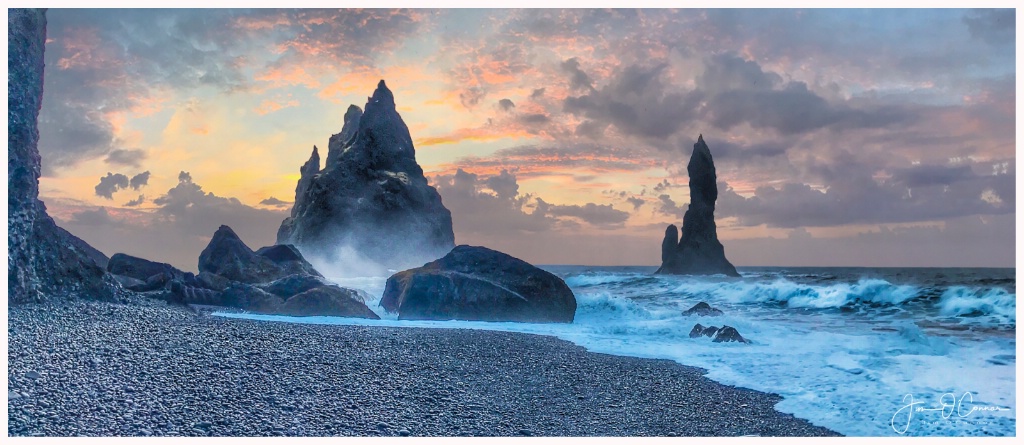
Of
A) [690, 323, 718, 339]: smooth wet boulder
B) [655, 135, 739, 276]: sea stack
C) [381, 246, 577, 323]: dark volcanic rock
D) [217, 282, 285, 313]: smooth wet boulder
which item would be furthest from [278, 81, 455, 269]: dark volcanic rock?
[690, 323, 718, 339]: smooth wet boulder

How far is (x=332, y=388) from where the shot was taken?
8742mm

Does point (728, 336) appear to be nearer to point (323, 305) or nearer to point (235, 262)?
point (323, 305)

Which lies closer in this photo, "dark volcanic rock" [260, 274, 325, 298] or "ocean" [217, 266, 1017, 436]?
"ocean" [217, 266, 1017, 436]

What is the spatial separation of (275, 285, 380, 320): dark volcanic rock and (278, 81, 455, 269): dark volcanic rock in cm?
3669

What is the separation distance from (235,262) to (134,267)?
3452 mm

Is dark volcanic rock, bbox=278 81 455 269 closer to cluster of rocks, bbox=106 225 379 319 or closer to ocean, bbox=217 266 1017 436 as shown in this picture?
cluster of rocks, bbox=106 225 379 319

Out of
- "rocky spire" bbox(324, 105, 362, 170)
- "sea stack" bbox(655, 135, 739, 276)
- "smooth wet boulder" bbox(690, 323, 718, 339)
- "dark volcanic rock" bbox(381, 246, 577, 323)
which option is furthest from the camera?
"rocky spire" bbox(324, 105, 362, 170)

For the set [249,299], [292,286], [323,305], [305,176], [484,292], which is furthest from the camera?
[305,176]

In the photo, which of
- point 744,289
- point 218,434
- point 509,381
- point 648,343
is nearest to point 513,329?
point 648,343

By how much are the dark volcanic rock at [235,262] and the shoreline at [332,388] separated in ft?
34.6

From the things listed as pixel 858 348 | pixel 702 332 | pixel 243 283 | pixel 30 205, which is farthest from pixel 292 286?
pixel 858 348

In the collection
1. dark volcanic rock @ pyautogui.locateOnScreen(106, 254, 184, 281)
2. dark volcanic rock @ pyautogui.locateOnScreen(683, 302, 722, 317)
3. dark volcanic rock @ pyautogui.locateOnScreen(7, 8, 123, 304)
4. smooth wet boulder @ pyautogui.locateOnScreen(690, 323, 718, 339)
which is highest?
dark volcanic rock @ pyautogui.locateOnScreen(7, 8, 123, 304)

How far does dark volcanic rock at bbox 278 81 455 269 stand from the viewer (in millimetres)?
58188

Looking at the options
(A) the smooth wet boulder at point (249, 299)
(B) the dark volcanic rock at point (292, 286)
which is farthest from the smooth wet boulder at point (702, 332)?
(A) the smooth wet boulder at point (249, 299)
